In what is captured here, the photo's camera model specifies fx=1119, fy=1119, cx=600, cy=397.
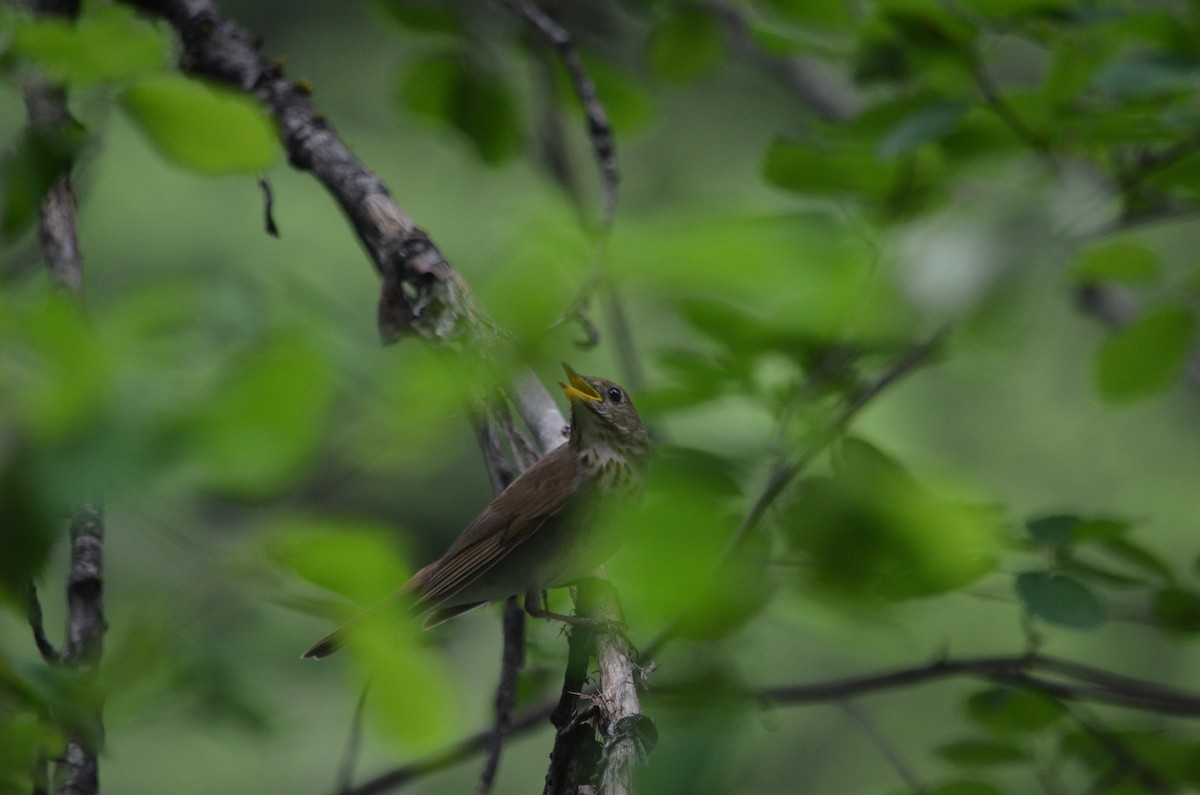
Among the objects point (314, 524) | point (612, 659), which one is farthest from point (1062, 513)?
point (314, 524)

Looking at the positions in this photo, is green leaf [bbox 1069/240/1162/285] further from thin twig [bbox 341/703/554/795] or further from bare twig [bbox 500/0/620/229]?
thin twig [bbox 341/703/554/795]

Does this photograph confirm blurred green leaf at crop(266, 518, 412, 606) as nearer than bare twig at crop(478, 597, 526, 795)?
Yes

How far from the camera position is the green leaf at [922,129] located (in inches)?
73.9

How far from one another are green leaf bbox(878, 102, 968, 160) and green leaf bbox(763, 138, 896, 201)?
3.9 inches

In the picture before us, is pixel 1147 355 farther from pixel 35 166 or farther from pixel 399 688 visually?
pixel 35 166

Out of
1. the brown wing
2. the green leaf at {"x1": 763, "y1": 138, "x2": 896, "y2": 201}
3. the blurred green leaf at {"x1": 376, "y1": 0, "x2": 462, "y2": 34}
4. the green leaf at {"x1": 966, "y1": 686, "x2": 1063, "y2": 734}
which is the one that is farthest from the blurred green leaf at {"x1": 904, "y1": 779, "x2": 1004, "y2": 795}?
the blurred green leaf at {"x1": 376, "y1": 0, "x2": 462, "y2": 34}

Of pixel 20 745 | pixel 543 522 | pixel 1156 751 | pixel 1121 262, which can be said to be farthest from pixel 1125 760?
pixel 20 745

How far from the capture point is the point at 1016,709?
7.66 ft

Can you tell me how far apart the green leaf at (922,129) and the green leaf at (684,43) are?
1.03 m

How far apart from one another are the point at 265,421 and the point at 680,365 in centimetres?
98

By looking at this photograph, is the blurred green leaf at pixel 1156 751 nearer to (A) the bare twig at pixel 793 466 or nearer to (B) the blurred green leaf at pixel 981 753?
(B) the blurred green leaf at pixel 981 753

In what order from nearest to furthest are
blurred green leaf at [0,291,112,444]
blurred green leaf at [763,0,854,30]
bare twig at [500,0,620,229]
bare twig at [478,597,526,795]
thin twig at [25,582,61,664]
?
1. blurred green leaf at [0,291,112,444]
2. thin twig at [25,582,61,664]
3. bare twig at [478,597,526,795]
4. bare twig at [500,0,620,229]
5. blurred green leaf at [763,0,854,30]

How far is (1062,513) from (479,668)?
4677 mm

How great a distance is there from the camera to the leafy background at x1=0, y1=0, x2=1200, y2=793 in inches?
35.9
